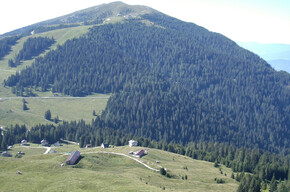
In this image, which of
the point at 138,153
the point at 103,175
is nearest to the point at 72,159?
the point at 103,175

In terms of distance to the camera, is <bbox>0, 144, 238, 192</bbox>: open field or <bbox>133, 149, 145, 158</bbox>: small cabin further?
<bbox>133, 149, 145, 158</bbox>: small cabin

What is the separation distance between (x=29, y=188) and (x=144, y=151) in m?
55.0

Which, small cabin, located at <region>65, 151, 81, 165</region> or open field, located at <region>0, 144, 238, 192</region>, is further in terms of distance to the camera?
small cabin, located at <region>65, 151, 81, 165</region>

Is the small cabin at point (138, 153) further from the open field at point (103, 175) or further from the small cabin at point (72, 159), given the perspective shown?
the small cabin at point (72, 159)

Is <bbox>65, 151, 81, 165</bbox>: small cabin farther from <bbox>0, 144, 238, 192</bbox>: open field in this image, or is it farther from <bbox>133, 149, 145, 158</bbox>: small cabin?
<bbox>133, 149, 145, 158</bbox>: small cabin

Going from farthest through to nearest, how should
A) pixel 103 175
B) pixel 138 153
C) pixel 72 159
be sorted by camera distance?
1. pixel 138 153
2. pixel 72 159
3. pixel 103 175

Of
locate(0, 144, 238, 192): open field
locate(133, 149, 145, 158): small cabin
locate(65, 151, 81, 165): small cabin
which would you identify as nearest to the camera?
locate(0, 144, 238, 192): open field

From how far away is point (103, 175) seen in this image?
85.6m

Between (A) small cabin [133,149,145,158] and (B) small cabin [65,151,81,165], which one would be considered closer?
(B) small cabin [65,151,81,165]

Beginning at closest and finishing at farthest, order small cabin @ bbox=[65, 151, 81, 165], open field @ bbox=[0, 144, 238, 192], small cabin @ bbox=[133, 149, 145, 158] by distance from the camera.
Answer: open field @ bbox=[0, 144, 238, 192] < small cabin @ bbox=[65, 151, 81, 165] < small cabin @ bbox=[133, 149, 145, 158]

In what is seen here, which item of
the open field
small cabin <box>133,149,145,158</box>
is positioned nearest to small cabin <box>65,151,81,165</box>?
the open field

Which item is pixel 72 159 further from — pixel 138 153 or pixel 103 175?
pixel 138 153

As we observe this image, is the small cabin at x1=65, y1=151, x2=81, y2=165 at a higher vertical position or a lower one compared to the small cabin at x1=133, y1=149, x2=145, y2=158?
higher

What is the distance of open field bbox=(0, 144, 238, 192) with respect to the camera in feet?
254
